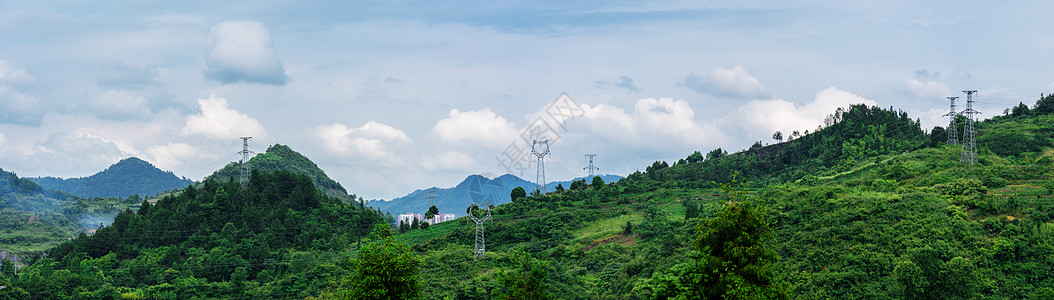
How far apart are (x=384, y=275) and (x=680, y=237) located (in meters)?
46.1

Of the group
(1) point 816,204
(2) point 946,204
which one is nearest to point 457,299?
(1) point 816,204

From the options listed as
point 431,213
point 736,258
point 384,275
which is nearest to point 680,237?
point 736,258

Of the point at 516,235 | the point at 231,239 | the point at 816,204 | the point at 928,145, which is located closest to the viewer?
the point at 816,204

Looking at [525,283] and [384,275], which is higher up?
[384,275]

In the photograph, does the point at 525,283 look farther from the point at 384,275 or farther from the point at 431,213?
the point at 431,213

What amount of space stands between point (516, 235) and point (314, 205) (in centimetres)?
3584

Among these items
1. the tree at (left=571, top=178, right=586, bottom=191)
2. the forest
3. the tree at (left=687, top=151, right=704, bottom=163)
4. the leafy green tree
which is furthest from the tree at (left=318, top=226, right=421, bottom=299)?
the tree at (left=687, top=151, right=704, bottom=163)

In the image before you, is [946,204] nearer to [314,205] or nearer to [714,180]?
[714,180]

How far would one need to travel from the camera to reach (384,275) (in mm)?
28703

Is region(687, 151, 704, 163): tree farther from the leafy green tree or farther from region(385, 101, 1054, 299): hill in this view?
the leafy green tree

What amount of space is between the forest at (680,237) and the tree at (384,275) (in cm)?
5

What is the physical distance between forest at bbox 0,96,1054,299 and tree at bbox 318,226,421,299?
2.1 inches

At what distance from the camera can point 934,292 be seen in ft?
157

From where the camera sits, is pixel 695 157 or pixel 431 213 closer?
pixel 431 213
